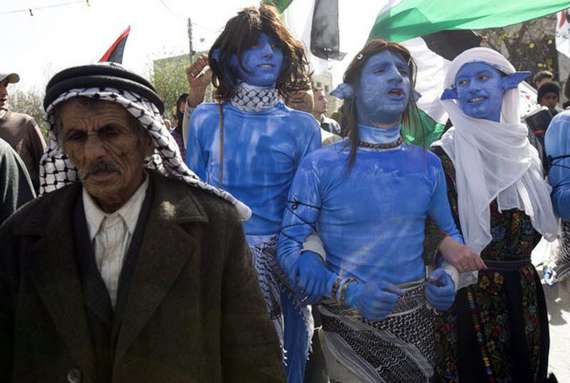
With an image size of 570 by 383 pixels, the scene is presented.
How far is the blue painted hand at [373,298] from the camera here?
227 centimetres

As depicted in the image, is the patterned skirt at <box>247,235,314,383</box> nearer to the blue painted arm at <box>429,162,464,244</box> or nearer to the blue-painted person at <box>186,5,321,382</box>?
the blue-painted person at <box>186,5,321,382</box>

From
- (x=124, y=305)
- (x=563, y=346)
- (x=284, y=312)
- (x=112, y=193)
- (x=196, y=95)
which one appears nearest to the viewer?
(x=124, y=305)

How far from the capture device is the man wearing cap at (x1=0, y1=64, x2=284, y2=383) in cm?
157

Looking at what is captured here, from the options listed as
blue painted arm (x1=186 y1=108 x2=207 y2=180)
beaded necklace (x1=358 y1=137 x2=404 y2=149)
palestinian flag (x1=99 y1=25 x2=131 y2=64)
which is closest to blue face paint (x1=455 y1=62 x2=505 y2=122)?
beaded necklace (x1=358 y1=137 x2=404 y2=149)

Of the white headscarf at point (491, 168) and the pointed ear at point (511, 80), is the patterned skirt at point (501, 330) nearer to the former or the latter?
the white headscarf at point (491, 168)

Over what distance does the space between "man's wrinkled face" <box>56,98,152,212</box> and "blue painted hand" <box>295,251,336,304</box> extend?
2.80 ft

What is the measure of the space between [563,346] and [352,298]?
112 inches

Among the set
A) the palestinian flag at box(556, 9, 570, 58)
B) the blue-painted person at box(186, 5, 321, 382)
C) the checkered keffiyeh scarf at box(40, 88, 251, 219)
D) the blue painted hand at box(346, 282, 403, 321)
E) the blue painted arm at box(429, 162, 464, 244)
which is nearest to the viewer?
the checkered keffiyeh scarf at box(40, 88, 251, 219)

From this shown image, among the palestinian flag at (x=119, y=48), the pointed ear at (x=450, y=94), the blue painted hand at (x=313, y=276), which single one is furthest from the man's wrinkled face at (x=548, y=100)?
the blue painted hand at (x=313, y=276)

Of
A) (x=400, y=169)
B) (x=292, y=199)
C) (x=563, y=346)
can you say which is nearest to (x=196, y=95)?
(x=292, y=199)

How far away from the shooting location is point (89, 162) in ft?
5.51

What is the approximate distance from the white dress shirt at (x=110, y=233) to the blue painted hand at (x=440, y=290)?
1247 millimetres

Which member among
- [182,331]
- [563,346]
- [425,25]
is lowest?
[563,346]

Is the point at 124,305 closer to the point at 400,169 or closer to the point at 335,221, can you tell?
the point at 335,221
